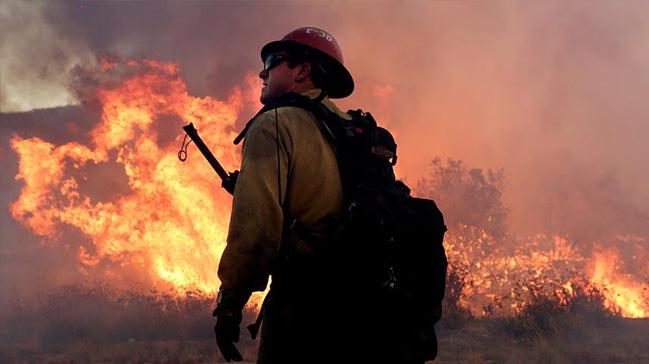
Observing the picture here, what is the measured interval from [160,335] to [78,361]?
8.53 ft

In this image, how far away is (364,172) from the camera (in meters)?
2.45

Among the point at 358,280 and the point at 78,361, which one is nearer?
the point at 358,280

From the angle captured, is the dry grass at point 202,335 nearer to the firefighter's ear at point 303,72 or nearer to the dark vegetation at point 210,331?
the dark vegetation at point 210,331

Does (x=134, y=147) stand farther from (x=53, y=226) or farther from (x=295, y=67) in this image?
(x=295, y=67)

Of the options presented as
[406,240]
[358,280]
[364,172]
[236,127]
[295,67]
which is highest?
[236,127]

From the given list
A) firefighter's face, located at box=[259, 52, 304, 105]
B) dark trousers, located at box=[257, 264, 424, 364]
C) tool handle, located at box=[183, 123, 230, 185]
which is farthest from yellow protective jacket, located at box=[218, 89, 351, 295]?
tool handle, located at box=[183, 123, 230, 185]

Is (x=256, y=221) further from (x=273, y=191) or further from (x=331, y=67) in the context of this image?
(x=331, y=67)

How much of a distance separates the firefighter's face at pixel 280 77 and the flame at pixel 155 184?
14200 mm

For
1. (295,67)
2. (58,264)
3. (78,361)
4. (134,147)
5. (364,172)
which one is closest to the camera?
(364,172)

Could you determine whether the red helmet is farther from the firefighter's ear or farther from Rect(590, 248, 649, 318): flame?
Rect(590, 248, 649, 318): flame

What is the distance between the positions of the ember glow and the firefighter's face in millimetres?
12257

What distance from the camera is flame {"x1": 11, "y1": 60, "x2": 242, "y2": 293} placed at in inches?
690

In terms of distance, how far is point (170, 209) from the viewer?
1778cm

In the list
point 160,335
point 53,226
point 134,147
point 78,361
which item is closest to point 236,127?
point 134,147
